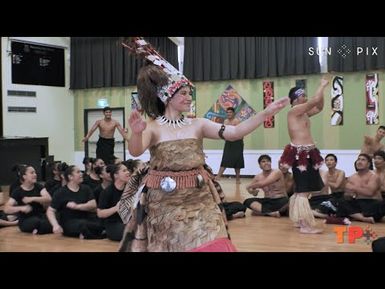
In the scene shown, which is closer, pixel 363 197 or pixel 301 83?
pixel 363 197

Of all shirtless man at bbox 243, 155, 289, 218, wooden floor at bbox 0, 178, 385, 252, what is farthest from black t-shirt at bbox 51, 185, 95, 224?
shirtless man at bbox 243, 155, 289, 218

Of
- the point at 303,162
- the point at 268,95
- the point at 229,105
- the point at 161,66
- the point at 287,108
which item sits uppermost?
the point at 268,95

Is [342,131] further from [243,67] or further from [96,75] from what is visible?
[96,75]

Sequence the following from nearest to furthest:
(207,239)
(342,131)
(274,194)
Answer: (207,239)
(274,194)
(342,131)

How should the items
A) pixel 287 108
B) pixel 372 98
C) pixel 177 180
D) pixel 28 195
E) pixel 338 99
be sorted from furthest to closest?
pixel 287 108 < pixel 338 99 < pixel 372 98 < pixel 28 195 < pixel 177 180

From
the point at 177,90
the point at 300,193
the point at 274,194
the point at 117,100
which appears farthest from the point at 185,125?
the point at 117,100

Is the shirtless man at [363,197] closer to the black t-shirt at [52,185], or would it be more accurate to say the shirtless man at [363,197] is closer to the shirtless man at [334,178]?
the shirtless man at [334,178]

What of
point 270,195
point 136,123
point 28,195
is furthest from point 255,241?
point 136,123

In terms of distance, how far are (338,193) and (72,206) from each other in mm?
3108

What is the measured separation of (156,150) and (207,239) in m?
0.51

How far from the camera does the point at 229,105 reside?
10.6 meters

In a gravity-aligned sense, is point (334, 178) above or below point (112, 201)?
above

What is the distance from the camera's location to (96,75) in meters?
12.1

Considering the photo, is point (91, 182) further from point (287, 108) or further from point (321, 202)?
point (287, 108)
